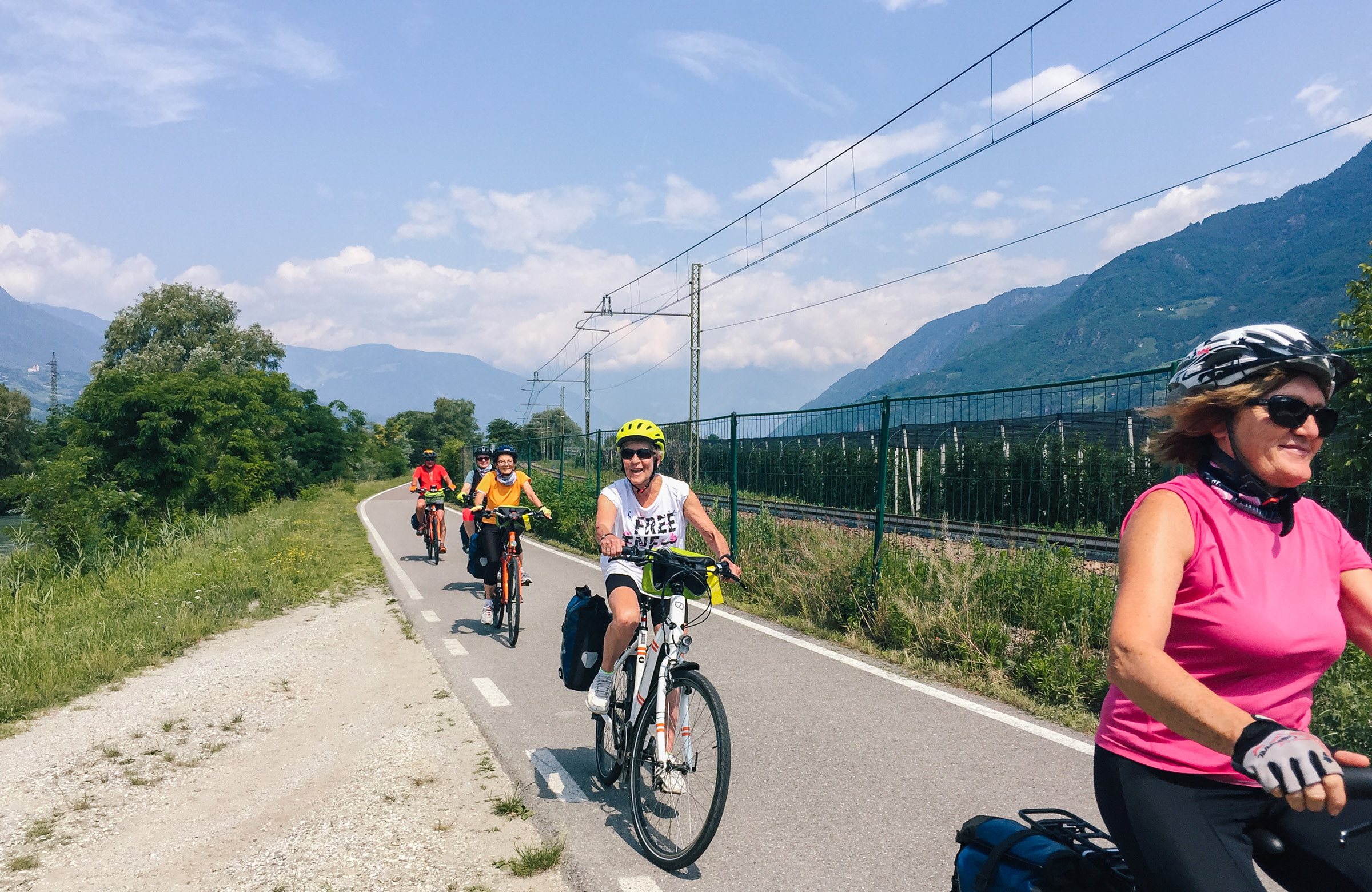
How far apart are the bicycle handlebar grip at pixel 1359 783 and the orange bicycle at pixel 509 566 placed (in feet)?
25.6

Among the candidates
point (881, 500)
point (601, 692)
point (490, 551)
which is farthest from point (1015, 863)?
point (490, 551)

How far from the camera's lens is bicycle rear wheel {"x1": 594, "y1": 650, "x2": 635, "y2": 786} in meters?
4.41

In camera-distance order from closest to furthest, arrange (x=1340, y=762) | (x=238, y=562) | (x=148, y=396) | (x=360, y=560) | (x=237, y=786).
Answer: (x=1340, y=762) → (x=237, y=786) → (x=238, y=562) → (x=360, y=560) → (x=148, y=396)

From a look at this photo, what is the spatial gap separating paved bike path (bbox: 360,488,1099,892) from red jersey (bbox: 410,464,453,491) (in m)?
8.18

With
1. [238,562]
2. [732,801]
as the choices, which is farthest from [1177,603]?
[238,562]

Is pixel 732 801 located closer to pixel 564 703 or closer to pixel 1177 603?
pixel 564 703

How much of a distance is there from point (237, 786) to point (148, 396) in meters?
28.2

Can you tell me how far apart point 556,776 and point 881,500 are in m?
4.80

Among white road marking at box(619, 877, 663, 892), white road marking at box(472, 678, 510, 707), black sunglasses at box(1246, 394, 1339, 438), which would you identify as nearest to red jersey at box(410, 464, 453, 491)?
white road marking at box(472, 678, 510, 707)

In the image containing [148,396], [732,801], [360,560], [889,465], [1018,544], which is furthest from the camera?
[148,396]

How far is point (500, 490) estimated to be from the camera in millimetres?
10258

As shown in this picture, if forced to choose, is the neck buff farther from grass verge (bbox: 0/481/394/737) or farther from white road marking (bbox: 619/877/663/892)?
grass verge (bbox: 0/481/394/737)

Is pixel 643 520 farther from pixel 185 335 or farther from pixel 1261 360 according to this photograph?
pixel 185 335

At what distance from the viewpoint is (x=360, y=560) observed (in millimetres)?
16531
